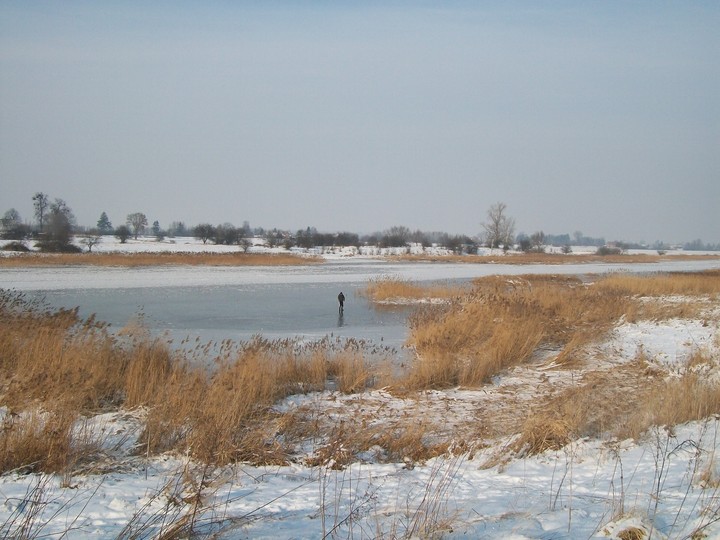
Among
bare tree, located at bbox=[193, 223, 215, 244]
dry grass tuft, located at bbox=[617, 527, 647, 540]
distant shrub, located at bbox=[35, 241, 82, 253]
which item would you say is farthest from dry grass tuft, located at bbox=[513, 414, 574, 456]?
bare tree, located at bbox=[193, 223, 215, 244]

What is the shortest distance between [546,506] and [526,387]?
200 inches

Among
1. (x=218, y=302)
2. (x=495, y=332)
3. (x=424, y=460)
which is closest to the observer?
(x=424, y=460)

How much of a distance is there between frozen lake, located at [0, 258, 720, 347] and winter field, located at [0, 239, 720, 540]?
4.70 metres

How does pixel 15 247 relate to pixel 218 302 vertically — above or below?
above

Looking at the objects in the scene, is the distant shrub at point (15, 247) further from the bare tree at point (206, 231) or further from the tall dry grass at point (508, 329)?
the tall dry grass at point (508, 329)

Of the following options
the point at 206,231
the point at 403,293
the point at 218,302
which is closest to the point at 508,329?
the point at 403,293

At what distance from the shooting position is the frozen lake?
14.9 m

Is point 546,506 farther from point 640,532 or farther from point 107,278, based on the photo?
point 107,278

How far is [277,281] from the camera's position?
31.0m

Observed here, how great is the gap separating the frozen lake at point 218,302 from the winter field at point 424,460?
4.70m

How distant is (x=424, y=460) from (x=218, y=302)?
17.1 m

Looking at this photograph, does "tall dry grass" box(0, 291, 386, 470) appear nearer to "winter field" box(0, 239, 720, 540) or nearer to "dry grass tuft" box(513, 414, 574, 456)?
"winter field" box(0, 239, 720, 540)

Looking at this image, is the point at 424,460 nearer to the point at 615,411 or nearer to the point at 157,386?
the point at 615,411

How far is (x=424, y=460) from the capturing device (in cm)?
512
